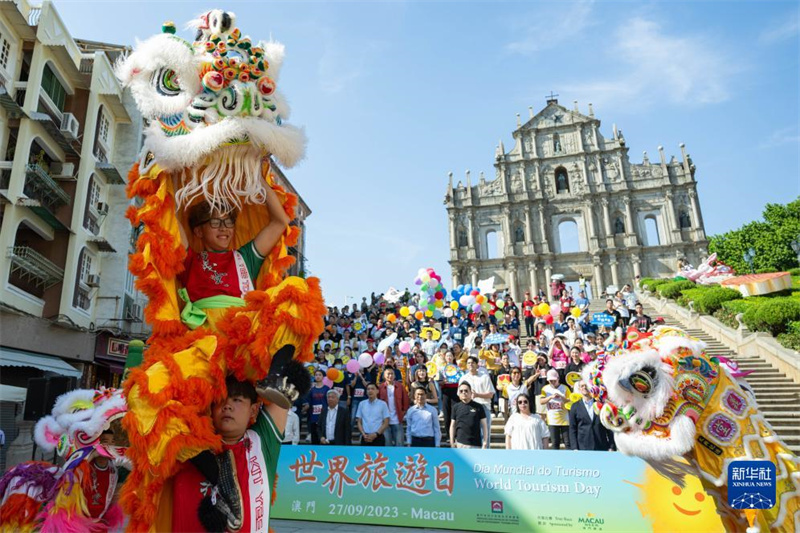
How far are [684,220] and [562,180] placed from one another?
9282 mm

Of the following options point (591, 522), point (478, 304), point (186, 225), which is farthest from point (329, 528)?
point (478, 304)

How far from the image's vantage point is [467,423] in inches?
304

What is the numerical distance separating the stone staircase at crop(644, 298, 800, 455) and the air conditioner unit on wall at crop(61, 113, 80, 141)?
17.7 meters

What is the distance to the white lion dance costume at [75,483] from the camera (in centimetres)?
355

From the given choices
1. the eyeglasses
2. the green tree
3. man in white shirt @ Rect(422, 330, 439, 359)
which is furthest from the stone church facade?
the eyeglasses

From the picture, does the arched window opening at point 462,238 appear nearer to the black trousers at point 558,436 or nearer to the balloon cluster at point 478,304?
the balloon cluster at point 478,304

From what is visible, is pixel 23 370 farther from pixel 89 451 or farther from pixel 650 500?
pixel 650 500

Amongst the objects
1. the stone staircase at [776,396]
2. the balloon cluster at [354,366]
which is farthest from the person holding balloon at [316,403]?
the stone staircase at [776,396]

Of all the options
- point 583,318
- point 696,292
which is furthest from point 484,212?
point 583,318

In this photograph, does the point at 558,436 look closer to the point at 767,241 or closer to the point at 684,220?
the point at 684,220

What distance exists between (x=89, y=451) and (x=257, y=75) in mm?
2919

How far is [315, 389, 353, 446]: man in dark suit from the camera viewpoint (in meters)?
8.64

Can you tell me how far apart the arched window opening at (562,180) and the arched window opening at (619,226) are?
14.6 feet

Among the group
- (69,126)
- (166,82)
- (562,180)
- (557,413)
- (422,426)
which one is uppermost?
(562,180)
